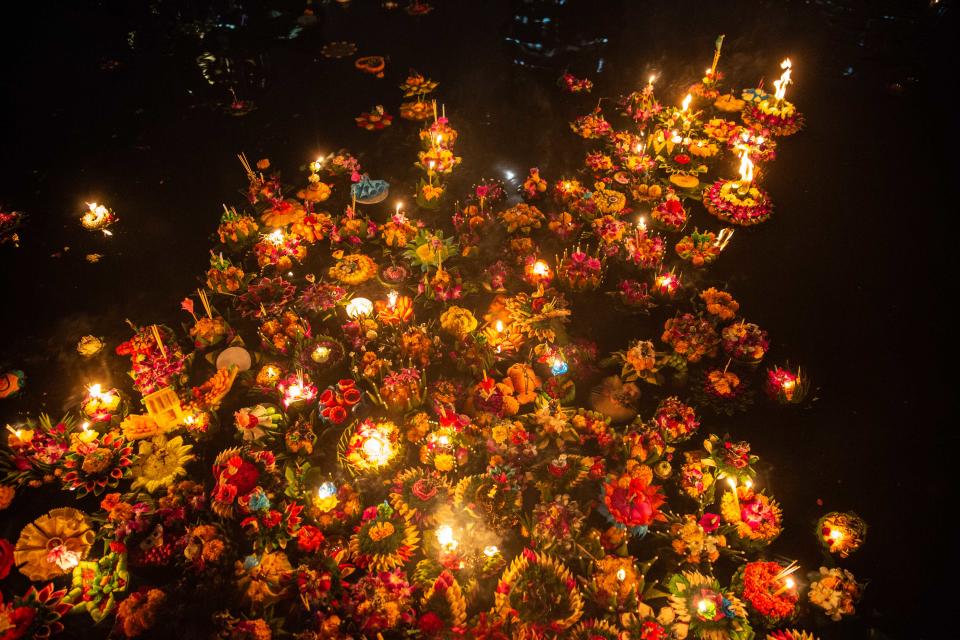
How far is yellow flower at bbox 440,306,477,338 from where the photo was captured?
6.55 metres

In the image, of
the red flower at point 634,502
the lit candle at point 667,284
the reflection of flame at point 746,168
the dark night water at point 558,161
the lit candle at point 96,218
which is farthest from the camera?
the reflection of flame at point 746,168

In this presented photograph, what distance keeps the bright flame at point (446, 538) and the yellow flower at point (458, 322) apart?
2.43 meters

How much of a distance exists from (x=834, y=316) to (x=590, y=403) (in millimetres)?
3892

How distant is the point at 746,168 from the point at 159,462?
9.41m

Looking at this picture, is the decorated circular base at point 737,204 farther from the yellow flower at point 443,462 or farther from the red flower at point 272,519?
the red flower at point 272,519

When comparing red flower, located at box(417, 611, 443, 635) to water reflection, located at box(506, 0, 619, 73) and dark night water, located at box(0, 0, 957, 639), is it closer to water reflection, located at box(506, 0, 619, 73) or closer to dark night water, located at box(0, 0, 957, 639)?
dark night water, located at box(0, 0, 957, 639)

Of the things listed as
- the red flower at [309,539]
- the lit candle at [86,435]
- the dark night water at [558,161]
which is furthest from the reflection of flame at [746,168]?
the lit candle at [86,435]

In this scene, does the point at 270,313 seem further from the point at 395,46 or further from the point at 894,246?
the point at 894,246

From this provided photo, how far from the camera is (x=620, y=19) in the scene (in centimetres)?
1278

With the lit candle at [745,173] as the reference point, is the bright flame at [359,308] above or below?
below

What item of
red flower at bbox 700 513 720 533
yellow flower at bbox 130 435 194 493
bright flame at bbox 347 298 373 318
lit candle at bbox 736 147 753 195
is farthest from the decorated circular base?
yellow flower at bbox 130 435 194 493

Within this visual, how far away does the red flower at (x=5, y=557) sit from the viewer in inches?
191

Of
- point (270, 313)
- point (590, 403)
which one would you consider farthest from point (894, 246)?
point (270, 313)

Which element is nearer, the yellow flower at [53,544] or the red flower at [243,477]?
the yellow flower at [53,544]
